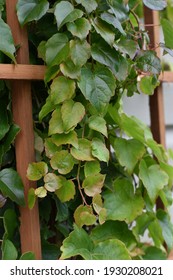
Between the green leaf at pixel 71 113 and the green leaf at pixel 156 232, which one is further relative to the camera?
the green leaf at pixel 156 232

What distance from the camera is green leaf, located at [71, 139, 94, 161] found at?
962 mm

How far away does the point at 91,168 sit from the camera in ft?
3.23

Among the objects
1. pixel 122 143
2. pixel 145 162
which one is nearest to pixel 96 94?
pixel 122 143

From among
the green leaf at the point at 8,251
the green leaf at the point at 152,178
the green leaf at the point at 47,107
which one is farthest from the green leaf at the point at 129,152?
the green leaf at the point at 8,251

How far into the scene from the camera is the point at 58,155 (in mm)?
955

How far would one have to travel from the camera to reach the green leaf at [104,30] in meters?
0.94

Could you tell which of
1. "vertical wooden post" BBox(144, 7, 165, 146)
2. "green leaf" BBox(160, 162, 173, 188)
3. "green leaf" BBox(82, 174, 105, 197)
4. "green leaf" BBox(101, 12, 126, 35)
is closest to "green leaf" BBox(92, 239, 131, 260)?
"green leaf" BBox(82, 174, 105, 197)

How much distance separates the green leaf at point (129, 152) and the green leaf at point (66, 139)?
191mm

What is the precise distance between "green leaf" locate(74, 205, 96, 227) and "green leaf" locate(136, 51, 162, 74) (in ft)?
1.12

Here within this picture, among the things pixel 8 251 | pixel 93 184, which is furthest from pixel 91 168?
pixel 8 251

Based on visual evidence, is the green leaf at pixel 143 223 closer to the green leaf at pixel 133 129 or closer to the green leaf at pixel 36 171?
the green leaf at pixel 133 129

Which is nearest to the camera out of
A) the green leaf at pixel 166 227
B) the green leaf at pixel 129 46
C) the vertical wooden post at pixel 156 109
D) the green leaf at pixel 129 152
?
the green leaf at pixel 129 46

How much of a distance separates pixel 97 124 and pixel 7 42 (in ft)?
0.83

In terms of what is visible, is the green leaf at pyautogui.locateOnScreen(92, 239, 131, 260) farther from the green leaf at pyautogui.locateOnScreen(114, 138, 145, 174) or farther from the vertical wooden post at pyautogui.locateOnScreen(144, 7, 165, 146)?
the vertical wooden post at pyautogui.locateOnScreen(144, 7, 165, 146)
